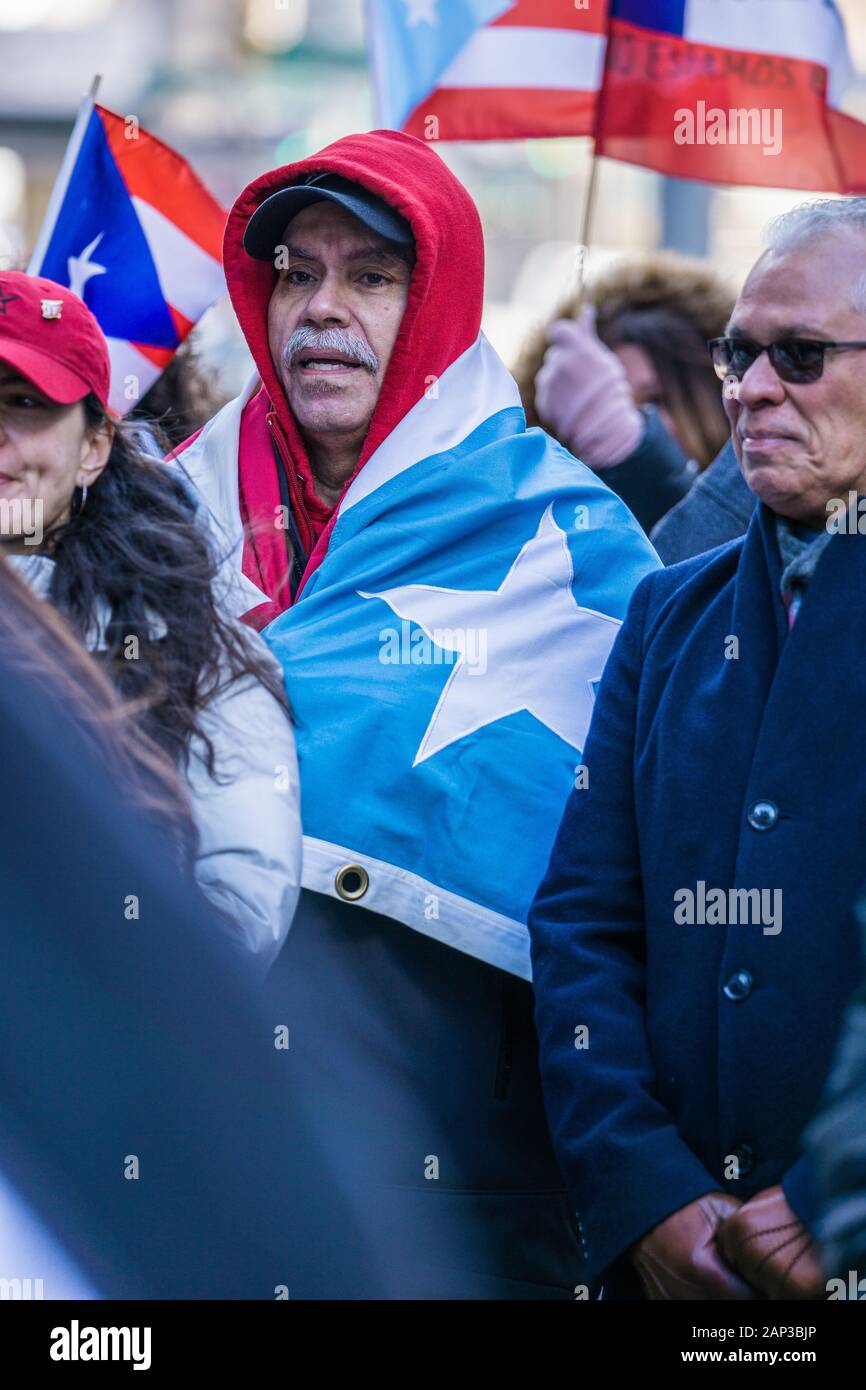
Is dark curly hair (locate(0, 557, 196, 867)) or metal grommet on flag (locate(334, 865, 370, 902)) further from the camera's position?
metal grommet on flag (locate(334, 865, 370, 902))

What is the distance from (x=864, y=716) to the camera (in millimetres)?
2215

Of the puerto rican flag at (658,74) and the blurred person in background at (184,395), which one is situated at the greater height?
the puerto rican flag at (658,74)

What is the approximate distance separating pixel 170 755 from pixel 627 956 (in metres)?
0.67

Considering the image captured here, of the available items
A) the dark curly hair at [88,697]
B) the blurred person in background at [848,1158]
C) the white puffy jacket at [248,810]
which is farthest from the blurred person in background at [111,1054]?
the white puffy jacket at [248,810]

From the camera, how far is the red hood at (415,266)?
2.91 metres

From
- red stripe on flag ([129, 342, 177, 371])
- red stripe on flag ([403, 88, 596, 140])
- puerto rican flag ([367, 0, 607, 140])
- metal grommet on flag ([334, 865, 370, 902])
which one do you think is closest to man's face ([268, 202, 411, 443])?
metal grommet on flag ([334, 865, 370, 902])

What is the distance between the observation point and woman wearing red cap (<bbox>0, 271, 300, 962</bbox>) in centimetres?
219

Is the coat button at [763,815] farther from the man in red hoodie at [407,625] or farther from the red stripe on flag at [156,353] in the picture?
the red stripe on flag at [156,353]

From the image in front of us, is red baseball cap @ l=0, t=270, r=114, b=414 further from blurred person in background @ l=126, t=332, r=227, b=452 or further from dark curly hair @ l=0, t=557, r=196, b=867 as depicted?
blurred person in background @ l=126, t=332, r=227, b=452

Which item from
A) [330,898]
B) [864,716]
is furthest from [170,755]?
[864,716]

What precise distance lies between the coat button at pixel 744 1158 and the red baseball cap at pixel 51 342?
1286mm

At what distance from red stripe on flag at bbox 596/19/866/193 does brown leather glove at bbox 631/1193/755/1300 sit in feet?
9.28

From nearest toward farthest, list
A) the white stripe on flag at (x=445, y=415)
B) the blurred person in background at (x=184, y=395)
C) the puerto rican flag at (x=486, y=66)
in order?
1. the white stripe on flag at (x=445, y=415)
2. the blurred person in background at (x=184, y=395)
3. the puerto rican flag at (x=486, y=66)

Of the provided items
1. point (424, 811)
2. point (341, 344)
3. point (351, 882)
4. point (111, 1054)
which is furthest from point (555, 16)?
point (111, 1054)
